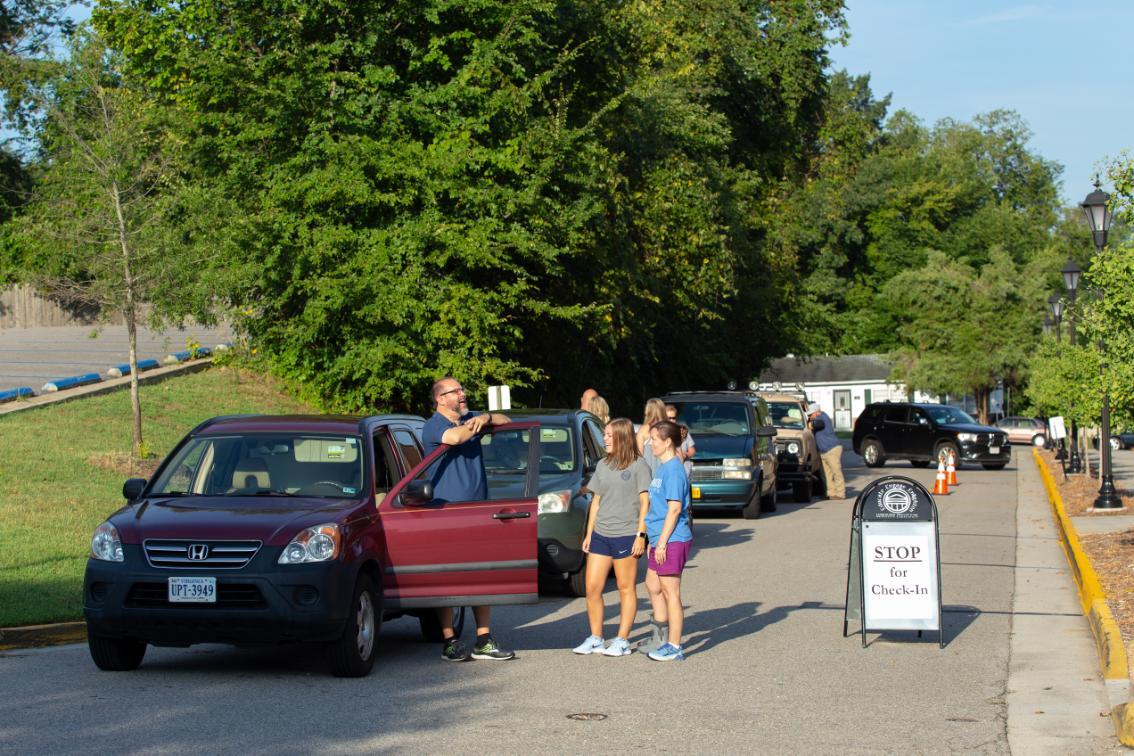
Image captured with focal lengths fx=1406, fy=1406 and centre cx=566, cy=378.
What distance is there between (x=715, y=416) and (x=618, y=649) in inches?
589

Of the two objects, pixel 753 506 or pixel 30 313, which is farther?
pixel 30 313

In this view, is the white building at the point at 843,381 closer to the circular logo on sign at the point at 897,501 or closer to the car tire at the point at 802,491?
the car tire at the point at 802,491

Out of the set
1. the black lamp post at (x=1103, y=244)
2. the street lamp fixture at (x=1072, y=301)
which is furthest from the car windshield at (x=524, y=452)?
the street lamp fixture at (x=1072, y=301)

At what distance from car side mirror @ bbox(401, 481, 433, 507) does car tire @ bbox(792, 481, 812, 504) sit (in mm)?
19703

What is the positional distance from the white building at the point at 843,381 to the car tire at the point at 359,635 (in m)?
80.8

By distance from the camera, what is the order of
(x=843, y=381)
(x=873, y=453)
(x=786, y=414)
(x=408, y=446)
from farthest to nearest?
(x=843, y=381) < (x=873, y=453) < (x=786, y=414) < (x=408, y=446)

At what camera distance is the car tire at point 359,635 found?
30.3ft

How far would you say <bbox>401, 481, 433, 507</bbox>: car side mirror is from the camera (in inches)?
385

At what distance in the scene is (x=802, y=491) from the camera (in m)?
28.8

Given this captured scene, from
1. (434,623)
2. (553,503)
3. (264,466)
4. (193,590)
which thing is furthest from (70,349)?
(193,590)

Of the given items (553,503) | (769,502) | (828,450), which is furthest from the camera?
(828,450)

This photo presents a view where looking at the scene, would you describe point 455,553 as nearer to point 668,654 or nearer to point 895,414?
point 668,654

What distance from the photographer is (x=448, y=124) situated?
25.4 metres

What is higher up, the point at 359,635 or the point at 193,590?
the point at 193,590
